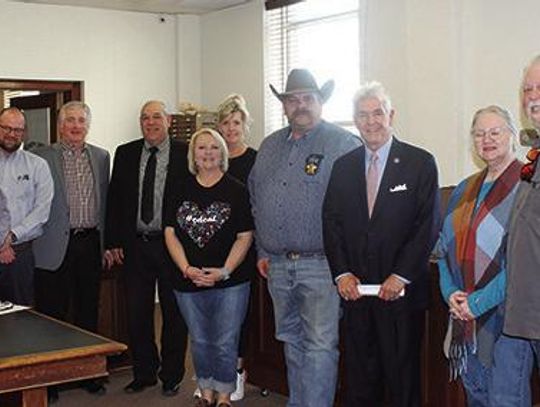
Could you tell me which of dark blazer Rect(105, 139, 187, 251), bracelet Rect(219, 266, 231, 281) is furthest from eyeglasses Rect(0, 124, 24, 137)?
bracelet Rect(219, 266, 231, 281)

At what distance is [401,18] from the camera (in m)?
5.41

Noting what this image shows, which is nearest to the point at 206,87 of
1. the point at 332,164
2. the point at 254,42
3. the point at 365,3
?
the point at 254,42

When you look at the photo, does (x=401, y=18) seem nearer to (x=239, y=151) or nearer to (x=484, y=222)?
(x=239, y=151)

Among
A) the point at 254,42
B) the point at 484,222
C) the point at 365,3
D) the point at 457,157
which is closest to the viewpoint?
the point at 484,222

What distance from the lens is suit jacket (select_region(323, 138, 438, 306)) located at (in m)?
3.41

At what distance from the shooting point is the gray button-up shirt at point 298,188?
377 cm

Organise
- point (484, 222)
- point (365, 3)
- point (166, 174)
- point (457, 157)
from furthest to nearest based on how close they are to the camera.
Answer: point (365, 3) → point (457, 157) → point (166, 174) → point (484, 222)

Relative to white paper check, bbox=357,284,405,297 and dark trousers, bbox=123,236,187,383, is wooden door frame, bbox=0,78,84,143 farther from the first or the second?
white paper check, bbox=357,284,405,297

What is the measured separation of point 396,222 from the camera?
341 centimetres

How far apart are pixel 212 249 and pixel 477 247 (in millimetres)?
1488

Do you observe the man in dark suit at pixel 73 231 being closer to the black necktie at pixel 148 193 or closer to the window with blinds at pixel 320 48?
the black necktie at pixel 148 193

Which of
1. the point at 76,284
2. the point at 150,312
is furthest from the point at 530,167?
the point at 76,284

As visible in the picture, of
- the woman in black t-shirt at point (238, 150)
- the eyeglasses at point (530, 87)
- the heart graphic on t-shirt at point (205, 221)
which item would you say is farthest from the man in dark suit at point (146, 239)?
the eyeglasses at point (530, 87)

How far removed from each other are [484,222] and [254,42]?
4.71 m
